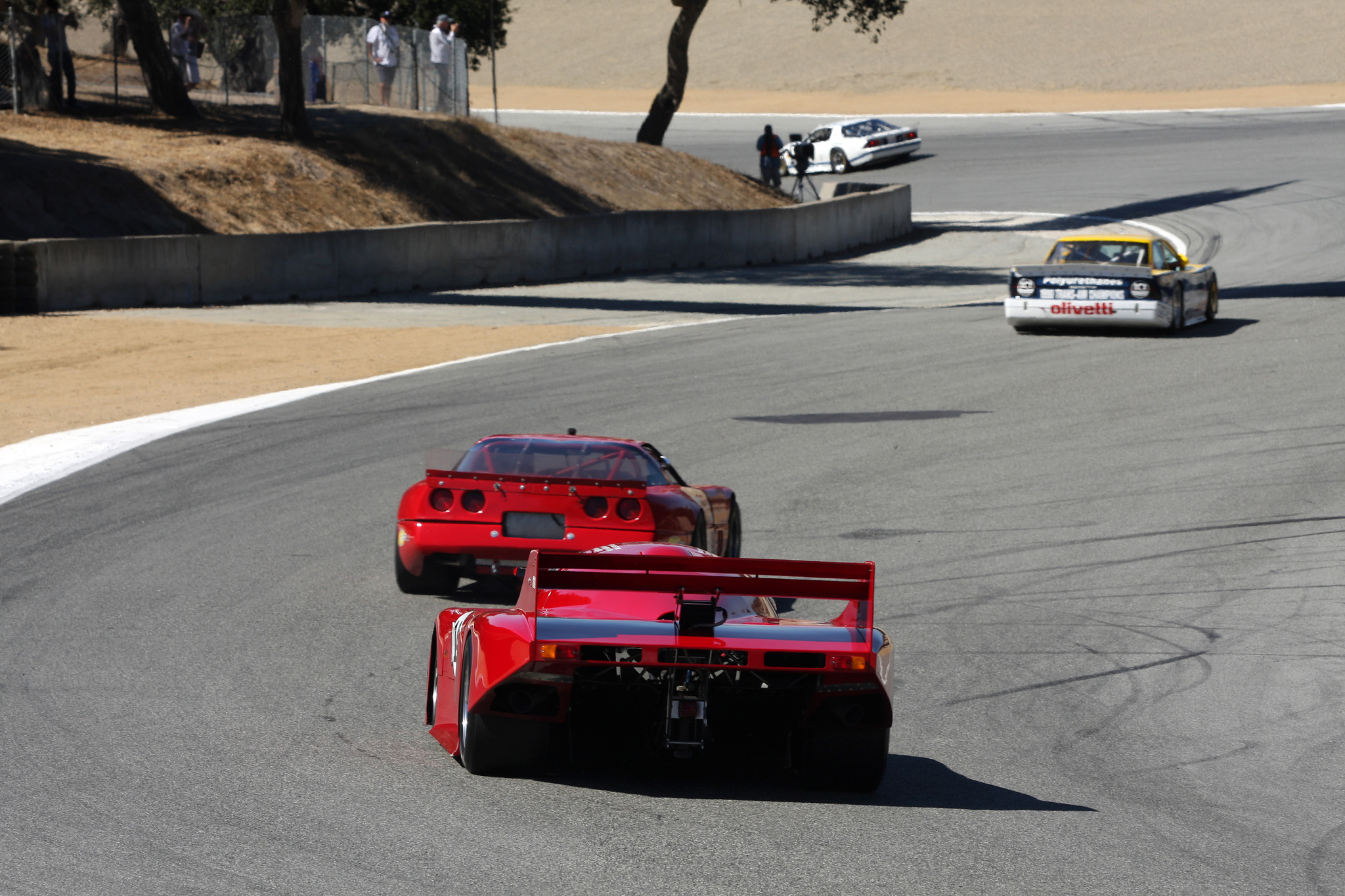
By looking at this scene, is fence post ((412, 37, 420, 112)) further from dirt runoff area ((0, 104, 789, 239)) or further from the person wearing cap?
dirt runoff area ((0, 104, 789, 239))

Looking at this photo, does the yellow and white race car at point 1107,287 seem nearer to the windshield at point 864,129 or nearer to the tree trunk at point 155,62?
the tree trunk at point 155,62

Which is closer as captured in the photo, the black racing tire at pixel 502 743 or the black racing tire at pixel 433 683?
the black racing tire at pixel 502 743

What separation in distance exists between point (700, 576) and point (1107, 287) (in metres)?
16.9

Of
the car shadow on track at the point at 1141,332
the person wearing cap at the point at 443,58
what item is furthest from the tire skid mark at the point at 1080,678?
the person wearing cap at the point at 443,58

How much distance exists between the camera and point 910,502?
12773 mm

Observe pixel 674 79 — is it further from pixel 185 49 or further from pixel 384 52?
pixel 185 49

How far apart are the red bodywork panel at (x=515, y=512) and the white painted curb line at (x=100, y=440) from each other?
4.29 m

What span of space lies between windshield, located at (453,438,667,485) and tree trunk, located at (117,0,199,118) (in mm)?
29345

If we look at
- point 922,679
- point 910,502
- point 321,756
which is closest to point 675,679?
point 321,756

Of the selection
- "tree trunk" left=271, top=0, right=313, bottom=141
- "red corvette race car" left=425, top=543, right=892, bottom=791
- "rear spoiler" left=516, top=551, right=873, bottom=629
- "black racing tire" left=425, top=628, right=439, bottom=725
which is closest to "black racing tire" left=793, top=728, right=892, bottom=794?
"red corvette race car" left=425, top=543, right=892, bottom=791

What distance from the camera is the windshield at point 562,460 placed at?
9656mm

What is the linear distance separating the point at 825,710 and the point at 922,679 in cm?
230

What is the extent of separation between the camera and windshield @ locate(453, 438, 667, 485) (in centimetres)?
966

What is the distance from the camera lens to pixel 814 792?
5867mm
